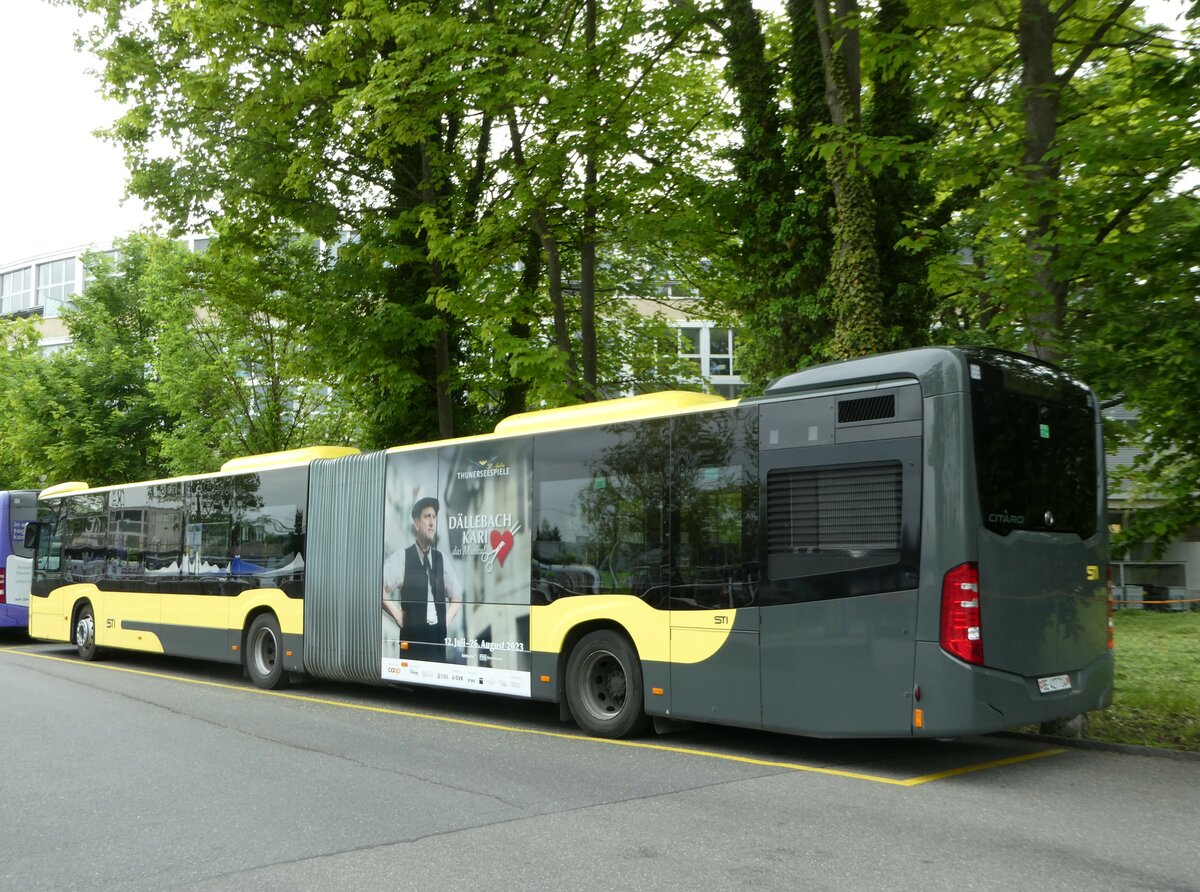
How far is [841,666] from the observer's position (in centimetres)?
811

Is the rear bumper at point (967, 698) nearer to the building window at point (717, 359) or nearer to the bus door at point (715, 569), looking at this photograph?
the bus door at point (715, 569)

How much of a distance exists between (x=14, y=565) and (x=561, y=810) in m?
19.2

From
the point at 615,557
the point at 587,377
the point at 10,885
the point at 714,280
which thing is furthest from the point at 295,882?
the point at 714,280

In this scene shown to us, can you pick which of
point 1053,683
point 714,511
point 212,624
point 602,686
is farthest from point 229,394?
point 1053,683

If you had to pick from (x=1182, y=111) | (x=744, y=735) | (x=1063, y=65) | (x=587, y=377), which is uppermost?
(x=1063, y=65)

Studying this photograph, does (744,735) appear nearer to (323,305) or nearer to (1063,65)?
(1063,65)

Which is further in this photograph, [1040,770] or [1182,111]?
[1182,111]

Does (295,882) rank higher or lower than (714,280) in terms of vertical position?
lower

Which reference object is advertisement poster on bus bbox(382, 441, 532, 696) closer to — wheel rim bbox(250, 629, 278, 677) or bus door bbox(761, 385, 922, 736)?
wheel rim bbox(250, 629, 278, 677)

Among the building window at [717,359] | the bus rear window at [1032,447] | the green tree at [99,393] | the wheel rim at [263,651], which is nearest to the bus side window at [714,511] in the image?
the bus rear window at [1032,447]

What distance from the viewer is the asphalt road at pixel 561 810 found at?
5.51 metres

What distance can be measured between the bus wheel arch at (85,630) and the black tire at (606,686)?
12.2 m

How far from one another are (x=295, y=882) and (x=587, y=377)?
486 inches

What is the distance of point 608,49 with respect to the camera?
51.7 feet
